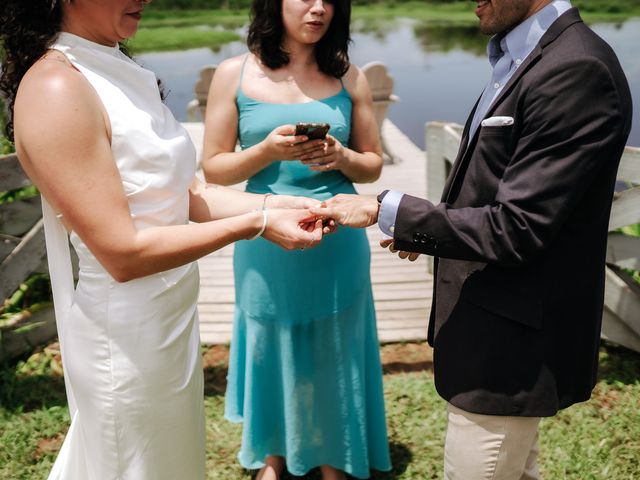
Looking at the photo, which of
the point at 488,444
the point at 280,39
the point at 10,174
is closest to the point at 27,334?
the point at 10,174

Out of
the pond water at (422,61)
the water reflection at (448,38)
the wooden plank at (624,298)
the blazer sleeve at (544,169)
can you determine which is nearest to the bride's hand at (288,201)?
the blazer sleeve at (544,169)

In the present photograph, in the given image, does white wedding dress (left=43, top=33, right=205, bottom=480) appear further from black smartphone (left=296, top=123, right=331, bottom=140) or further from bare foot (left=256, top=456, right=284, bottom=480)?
bare foot (left=256, top=456, right=284, bottom=480)

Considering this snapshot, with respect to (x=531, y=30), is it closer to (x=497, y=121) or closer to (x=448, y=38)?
(x=497, y=121)

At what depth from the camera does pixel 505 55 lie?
209 centimetres

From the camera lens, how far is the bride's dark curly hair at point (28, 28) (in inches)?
72.3

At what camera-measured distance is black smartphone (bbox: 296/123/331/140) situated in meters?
2.71

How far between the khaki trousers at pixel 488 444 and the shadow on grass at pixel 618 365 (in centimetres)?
229

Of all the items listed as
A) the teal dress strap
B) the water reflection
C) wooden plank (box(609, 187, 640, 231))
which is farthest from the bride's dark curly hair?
the water reflection

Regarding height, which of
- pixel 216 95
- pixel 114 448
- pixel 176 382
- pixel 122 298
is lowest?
pixel 114 448

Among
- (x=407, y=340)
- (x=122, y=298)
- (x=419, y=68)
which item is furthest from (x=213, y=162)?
(x=419, y=68)

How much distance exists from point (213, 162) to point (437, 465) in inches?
77.8

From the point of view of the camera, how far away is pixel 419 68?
64.6 m

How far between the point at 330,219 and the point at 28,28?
1223mm

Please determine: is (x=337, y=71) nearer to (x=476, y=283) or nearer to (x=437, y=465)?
(x=476, y=283)
